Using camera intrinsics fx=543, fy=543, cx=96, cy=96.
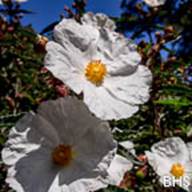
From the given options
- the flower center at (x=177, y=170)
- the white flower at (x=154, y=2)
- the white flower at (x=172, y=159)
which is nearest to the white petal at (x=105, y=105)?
the white flower at (x=172, y=159)

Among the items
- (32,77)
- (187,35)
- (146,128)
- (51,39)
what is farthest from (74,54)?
(187,35)

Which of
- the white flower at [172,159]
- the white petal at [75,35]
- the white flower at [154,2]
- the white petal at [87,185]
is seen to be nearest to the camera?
the white petal at [87,185]

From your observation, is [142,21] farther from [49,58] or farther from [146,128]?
[49,58]

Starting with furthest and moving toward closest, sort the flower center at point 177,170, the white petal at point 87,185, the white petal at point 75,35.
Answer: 1. the flower center at point 177,170
2. the white petal at point 75,35
3. the white petal at point 87,185

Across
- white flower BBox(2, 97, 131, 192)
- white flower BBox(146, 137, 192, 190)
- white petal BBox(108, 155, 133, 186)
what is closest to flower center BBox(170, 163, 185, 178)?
white flower BBox(146, 137, 192, 190)

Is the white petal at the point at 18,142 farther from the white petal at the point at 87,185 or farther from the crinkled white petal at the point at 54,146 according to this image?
the white petal at the point at 87,185

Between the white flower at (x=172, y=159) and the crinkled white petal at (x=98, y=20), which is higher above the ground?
the crinkled white petal at (x=98, y=20)

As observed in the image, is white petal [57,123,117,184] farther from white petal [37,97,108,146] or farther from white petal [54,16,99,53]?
white petal [54,16,99,53]
